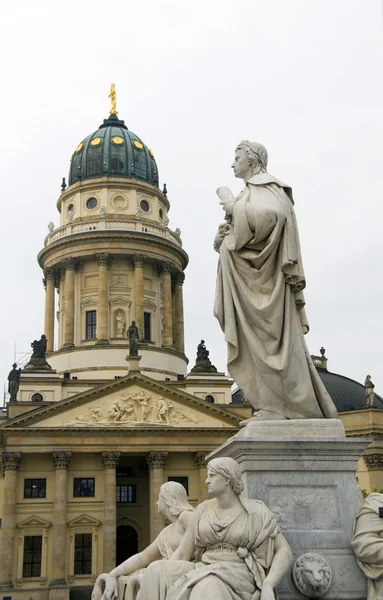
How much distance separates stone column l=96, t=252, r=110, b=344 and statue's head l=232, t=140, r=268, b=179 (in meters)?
57.7

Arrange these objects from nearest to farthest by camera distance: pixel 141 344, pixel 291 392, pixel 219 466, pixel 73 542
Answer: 1. pixel 219 466
2. pixel 291 392
3. pixel 73 542
4. pixel 141 344

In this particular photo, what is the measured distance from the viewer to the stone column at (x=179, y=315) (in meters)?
69.0

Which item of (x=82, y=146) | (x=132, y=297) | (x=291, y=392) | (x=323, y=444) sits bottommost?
(x=323, y=444)

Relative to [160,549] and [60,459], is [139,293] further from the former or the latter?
[160,549]

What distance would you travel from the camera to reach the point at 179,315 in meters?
70.4

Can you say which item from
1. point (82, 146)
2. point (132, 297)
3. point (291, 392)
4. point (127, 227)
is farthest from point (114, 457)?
point (291, 392)

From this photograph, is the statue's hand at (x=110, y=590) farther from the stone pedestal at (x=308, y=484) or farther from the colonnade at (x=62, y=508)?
the colonnade at (x=62, y=508)

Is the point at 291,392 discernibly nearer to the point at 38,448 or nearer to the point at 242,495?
the point at 242,495

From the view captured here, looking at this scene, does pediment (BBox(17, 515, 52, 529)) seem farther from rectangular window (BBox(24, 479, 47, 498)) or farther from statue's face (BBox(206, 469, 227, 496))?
statue's face (BBox(206, 469, 227, 496))

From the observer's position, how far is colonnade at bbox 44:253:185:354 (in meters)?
65.1

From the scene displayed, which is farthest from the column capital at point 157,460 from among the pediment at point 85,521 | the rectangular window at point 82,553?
the rectangular window at point 82,553

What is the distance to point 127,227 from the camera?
68000mm

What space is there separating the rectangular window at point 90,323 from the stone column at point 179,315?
7492mm

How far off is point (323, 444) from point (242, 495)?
2.13ft
